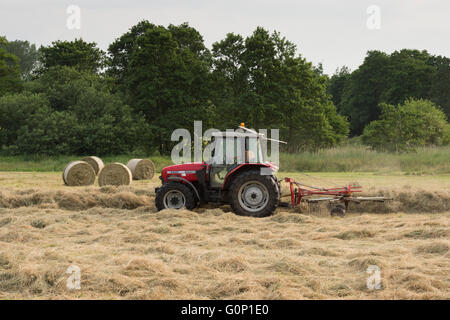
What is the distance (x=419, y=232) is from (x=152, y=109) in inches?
1126

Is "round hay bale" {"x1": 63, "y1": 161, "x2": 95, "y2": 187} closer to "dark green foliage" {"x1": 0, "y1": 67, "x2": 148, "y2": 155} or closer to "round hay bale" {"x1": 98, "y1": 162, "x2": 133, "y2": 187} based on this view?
"round hay bale" {"x1": 98, "y1": 162, "x2": 133, "y2": 187}

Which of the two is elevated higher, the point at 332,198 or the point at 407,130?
the point at 407,130

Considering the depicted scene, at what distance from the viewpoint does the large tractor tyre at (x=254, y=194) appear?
10109 mm

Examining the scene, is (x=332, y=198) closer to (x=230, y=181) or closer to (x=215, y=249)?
(x=230, y=181)

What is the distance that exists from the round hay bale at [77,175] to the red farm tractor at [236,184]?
6.44 m

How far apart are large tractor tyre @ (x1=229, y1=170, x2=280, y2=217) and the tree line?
71.6ft

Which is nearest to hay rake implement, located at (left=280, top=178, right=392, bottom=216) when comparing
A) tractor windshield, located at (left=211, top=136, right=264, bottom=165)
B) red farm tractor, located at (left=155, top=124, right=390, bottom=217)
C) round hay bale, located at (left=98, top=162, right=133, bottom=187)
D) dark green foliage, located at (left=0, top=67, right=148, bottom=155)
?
red farm tractor, located at (left=155, top=124, right=390, bottom=217)

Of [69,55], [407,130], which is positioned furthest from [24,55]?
[407,130]

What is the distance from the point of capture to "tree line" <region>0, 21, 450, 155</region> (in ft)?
103

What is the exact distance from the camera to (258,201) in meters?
10.3

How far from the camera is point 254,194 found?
10273mm

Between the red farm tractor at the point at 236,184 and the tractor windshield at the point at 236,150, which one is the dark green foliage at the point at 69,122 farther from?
the tractor windshield at the point at 236,150

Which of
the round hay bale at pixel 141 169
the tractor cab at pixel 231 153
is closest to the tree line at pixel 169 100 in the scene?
the round hay bale at pixel 141 169

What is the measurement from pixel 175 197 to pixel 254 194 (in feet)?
5.43
